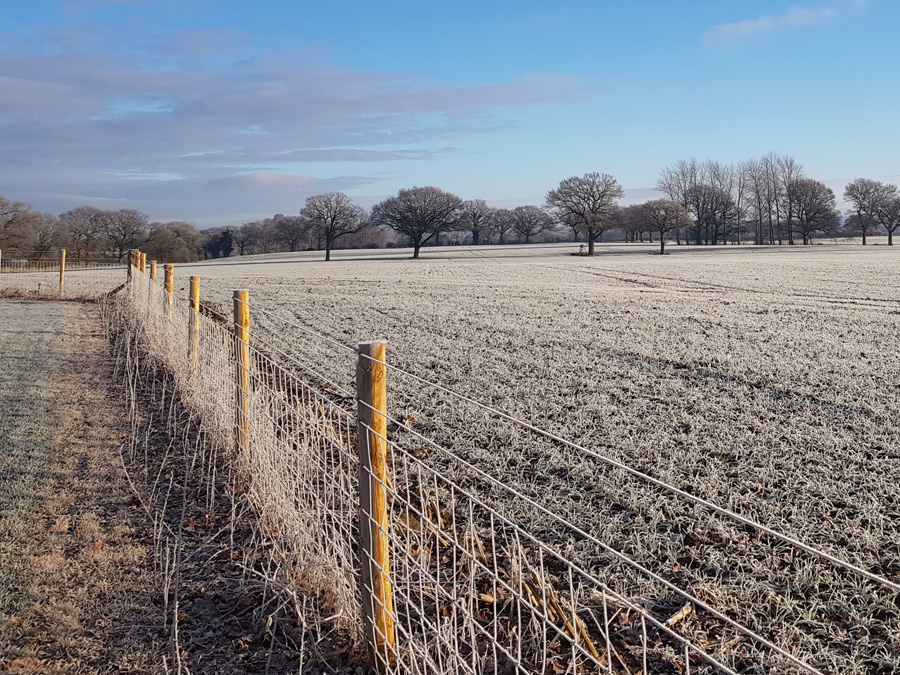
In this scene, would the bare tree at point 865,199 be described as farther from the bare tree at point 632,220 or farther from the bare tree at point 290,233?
the bare tree at point 290,233

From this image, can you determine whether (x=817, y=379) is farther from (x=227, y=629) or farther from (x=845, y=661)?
(x=227, y=629)

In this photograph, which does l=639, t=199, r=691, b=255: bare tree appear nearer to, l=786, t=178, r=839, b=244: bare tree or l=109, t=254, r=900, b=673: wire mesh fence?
l=786, t=178, r=839, b=244: bare tree

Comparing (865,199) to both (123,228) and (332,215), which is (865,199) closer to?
(332,215)

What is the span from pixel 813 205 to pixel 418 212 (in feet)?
159

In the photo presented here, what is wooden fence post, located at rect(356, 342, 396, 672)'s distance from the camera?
2979 mm

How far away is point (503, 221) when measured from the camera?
10988cm

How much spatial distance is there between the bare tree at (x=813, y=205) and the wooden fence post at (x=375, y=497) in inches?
3588

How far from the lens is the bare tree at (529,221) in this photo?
4277 inches

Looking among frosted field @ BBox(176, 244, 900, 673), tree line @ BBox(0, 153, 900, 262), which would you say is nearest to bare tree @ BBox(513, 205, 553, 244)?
tree line @ BBox(0, 153, 900, 262)

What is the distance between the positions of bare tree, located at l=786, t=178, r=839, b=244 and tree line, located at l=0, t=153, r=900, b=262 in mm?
Result: 118

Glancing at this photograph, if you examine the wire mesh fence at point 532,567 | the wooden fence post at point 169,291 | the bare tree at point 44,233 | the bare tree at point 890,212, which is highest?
the bare tree at point 890,212

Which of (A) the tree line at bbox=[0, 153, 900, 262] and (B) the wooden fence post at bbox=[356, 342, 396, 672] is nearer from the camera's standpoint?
(B) the wooden fence post at bbox=[356, 342, 396, 672]

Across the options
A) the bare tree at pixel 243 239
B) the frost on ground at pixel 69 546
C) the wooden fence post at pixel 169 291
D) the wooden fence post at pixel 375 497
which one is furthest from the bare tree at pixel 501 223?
the wooden fence post at pixel 375 497

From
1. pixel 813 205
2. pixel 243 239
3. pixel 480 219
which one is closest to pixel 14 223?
pixel 243 239
